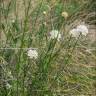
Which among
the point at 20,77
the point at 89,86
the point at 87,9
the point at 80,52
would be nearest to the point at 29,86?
the point at 20,77

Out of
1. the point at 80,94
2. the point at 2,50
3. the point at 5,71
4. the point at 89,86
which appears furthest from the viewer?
the point at 89,86

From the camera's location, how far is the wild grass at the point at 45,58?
3145 millimetres

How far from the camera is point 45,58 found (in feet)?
10.8

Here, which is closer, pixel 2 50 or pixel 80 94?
pixel 2 50

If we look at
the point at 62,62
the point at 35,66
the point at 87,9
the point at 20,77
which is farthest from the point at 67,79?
the point at 87,9

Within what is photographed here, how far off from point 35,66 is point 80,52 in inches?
37.3

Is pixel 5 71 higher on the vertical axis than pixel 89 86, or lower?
higher

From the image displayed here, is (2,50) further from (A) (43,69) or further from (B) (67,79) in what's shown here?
(B) (67,79)

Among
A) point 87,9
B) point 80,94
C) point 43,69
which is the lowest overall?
point 80,94

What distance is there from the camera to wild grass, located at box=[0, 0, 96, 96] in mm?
3145

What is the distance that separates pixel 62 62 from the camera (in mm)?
3758

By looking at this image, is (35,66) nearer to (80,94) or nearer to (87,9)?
(80,94)

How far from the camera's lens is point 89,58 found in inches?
170

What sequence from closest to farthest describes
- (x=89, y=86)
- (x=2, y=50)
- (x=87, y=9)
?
(x=2, y=50) → (x=89, y=86) → (x=87, y=9)
